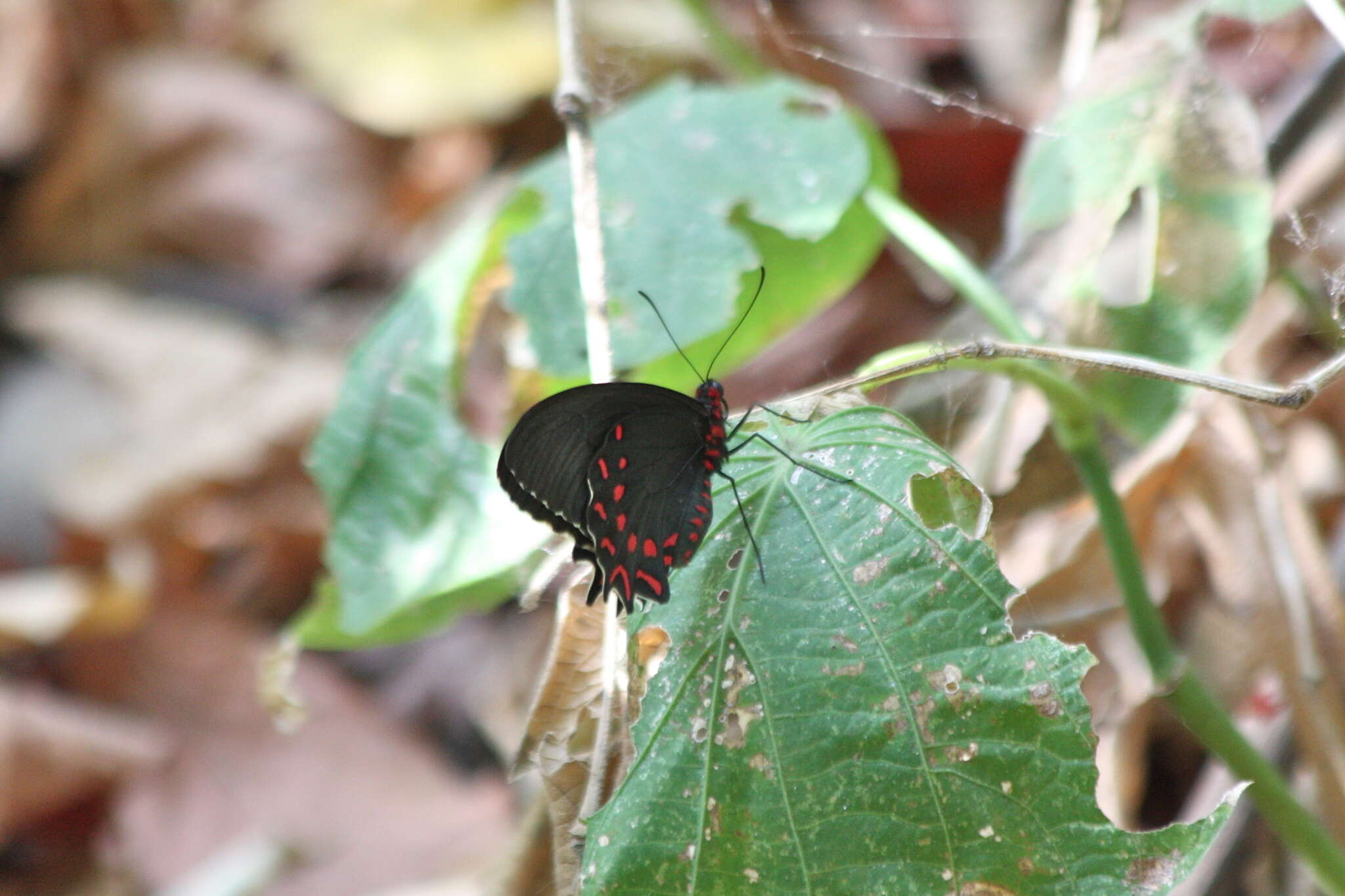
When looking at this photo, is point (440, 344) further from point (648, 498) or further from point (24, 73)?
point (24, 73)

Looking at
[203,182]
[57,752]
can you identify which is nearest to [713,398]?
[57,752]

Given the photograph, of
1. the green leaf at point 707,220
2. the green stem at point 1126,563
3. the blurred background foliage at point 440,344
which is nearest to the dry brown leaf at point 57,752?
the blurred background foliage at point 440,344

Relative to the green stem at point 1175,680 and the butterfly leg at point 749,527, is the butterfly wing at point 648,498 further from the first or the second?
the green stem at point 1175,680

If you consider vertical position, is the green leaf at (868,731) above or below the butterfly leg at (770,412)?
below

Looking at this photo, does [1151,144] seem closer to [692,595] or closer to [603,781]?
[692,595]

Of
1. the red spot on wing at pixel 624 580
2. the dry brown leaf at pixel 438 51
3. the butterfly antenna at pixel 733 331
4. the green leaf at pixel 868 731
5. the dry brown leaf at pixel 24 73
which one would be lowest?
the green leaf at pixel 868 731

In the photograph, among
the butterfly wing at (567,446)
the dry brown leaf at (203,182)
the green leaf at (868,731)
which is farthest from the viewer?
the dry brown leaf at (203,182)

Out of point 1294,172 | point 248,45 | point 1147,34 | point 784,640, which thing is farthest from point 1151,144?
point 248,45

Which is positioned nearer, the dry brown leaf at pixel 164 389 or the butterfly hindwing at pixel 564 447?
the butterfly hindwing at pixel 564 447
